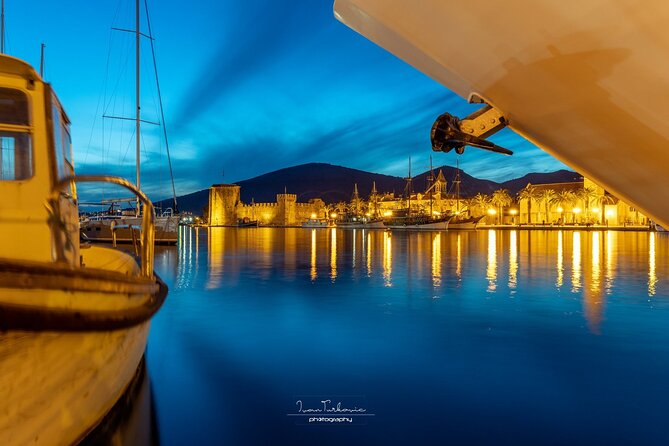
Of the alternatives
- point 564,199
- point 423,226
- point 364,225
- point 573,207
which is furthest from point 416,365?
point 564,199

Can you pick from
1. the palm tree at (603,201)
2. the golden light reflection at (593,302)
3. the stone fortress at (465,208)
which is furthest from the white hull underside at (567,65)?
the palm tree at (603,201)

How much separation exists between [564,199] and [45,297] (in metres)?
120

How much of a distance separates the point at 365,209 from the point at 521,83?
16139 centimetres

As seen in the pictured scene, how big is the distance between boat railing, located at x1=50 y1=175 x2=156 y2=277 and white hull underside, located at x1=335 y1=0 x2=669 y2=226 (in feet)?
8.66

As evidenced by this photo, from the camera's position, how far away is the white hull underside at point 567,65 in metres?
2.64

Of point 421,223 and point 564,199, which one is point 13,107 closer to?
point 421,223

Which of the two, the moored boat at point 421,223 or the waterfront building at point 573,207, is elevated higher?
the waterfront building at point 573,207

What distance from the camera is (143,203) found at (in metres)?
4.37

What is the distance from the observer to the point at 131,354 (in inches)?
186

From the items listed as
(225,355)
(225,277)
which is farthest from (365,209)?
(225,355)

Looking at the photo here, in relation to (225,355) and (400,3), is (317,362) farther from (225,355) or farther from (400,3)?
(400,3)

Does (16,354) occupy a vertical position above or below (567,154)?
below

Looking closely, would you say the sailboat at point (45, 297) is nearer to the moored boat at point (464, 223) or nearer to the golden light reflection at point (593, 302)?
the golden light reflection at point (593, 302)

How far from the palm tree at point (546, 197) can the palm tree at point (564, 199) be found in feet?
3.71
